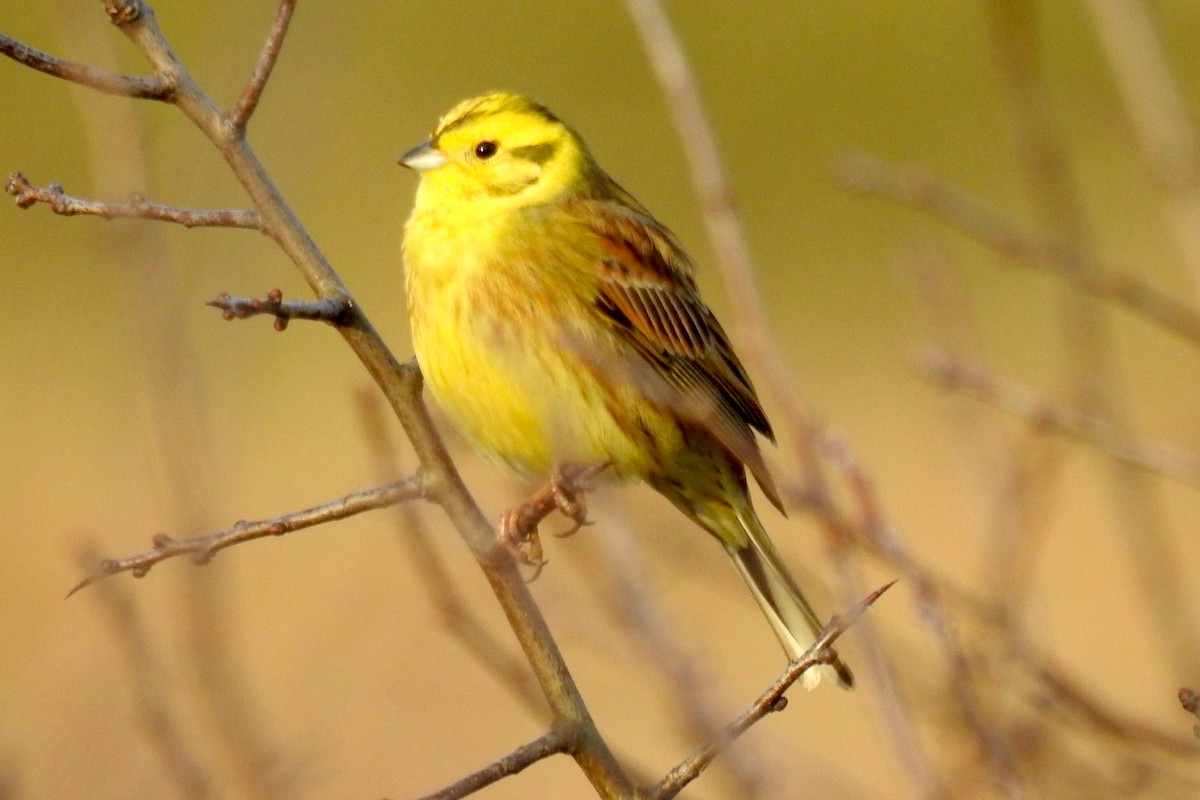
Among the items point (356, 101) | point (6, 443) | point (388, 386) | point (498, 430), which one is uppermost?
point (356, 101)

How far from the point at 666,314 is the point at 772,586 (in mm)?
671

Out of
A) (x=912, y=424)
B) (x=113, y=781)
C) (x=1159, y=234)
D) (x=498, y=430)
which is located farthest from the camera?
(x=1159, y=234)

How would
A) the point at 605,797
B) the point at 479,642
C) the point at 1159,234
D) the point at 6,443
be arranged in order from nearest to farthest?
the point at 605,797, the point at 479,642, the point at 6,443, the point at 1159,234

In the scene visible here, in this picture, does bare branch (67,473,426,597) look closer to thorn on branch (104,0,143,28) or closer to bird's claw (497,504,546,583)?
bird's claw (497,504,546,583)

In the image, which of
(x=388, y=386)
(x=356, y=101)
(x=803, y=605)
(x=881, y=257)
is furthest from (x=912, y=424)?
(x=388, y=386)

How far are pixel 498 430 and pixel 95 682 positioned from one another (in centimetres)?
97

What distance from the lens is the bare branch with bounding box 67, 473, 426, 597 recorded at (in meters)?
2.06

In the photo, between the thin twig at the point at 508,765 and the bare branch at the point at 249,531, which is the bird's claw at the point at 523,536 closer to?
the bare branch at the point at 249,531

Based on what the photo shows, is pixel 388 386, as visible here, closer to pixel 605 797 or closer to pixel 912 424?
pixel 605 797

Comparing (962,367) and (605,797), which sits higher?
(962,367)

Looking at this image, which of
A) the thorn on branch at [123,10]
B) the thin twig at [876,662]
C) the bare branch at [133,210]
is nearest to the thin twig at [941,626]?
the thin twig at [876,662]

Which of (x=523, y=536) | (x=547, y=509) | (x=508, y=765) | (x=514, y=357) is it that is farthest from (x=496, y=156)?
(x=508, y=765)

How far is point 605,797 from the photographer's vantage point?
2.03m

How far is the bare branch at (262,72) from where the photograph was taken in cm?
210
